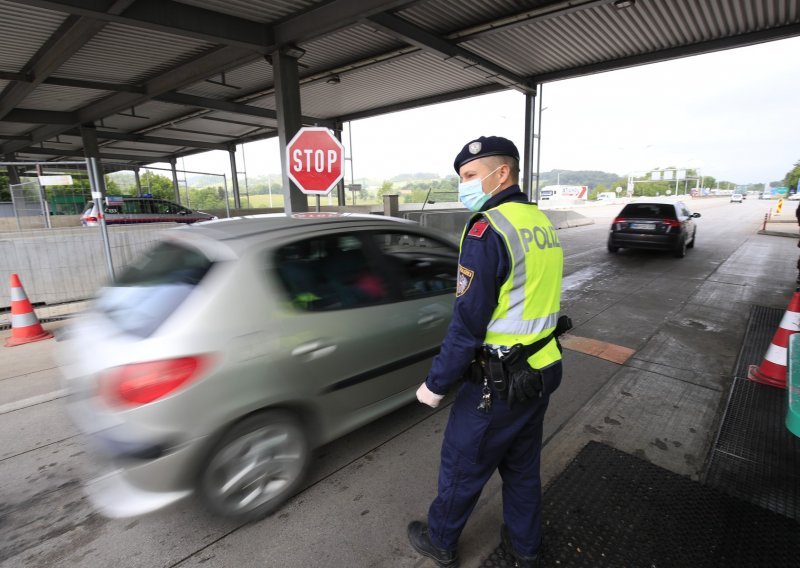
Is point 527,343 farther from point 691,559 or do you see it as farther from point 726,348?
point 726,348

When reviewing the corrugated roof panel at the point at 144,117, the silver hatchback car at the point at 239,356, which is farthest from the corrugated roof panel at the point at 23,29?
the silver hatchback car at the point at 239,356

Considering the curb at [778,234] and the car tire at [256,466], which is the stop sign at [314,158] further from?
the curb at [778,234]

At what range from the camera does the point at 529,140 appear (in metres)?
14.0

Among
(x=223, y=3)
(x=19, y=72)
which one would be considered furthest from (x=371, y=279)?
(x=19, y=72)

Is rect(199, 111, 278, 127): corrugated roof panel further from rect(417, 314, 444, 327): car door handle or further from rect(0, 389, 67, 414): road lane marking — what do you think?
rect(417, 314, 444, 327): car door handle

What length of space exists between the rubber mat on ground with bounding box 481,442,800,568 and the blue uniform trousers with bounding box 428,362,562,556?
30 centimetres

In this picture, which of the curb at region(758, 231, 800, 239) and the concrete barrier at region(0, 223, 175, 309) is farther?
the curb at region(758, 231, 800, 239)

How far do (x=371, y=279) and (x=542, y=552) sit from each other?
177cm

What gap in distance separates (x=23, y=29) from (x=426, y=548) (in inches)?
454

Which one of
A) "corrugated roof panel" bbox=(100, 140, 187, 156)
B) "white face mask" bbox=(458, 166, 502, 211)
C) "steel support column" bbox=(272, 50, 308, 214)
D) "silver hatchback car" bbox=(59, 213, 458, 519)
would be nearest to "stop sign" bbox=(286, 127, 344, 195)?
"steel support column" bbox=(272, 50, 308, 214)

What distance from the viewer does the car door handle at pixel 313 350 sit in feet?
7.35

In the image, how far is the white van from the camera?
12391 mm

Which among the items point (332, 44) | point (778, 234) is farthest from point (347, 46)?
point (778, 234)

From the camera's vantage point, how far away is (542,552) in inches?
78.7
